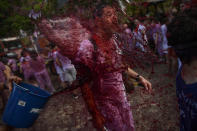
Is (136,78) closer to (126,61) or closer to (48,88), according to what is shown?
(126,61)

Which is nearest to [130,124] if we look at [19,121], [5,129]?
[19,121]

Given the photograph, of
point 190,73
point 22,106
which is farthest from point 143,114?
point 190,73

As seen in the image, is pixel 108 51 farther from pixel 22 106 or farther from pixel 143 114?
pixel 143 114

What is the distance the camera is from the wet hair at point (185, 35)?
1.35m

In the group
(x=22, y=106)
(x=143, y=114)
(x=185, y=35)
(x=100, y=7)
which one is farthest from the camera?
(x=143, y=114)

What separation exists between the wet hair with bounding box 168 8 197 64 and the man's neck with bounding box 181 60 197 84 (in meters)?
0.04

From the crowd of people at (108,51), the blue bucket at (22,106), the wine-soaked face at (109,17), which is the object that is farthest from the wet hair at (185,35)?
the blue bucket at (22,106)

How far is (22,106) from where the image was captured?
2.70 m

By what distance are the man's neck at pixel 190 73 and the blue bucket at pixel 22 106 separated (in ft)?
5.81

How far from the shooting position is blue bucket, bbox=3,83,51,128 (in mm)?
2582

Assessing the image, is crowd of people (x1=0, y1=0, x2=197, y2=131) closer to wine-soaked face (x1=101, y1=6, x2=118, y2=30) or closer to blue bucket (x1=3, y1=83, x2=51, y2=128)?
wine-soaked face (x1=101, y1=6, x2=118, y2=30)

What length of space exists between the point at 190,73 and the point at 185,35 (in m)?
0.33

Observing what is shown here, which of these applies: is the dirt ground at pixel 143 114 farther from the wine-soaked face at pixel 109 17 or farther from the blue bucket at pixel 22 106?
the wine-soaked face at pixel 109 17

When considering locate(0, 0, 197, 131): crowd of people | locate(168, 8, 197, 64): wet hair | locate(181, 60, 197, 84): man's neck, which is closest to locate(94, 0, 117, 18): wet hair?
locate(0, 0, 197, 131): crowd of people
